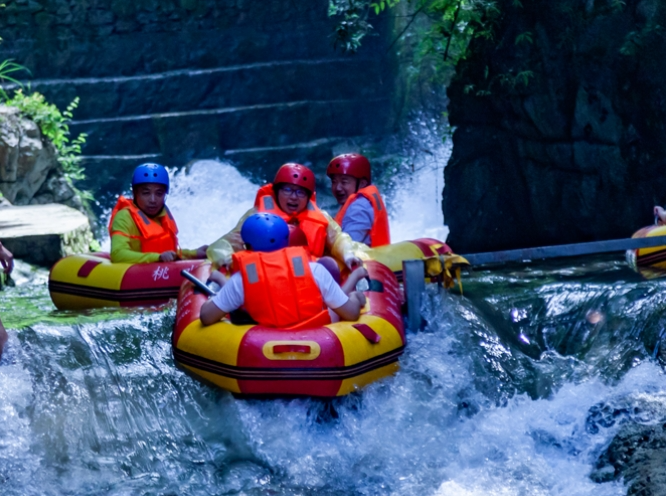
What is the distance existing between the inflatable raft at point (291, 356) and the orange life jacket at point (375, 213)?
173cm

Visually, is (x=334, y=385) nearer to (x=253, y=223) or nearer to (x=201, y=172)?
(x=253, y=223)

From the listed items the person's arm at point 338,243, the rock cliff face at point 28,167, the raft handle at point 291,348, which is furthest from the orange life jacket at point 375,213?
the rock cliff face at point 28,167

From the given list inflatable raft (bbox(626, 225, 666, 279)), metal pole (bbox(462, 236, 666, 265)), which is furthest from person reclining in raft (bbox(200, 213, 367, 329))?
inflatable raft (bbox(626, 225, 666, 279))

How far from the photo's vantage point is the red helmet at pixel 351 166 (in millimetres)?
6773

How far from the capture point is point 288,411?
4.75 meters

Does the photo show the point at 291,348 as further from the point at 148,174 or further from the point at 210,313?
the point at 148,174

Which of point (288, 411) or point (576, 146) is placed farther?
point (576, 146)

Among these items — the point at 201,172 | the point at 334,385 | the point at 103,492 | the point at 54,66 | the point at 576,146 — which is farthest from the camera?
the point at 54,66

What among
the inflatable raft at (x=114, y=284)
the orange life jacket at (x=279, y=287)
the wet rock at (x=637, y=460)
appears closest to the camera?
the wet rock at (x=637, y=460)

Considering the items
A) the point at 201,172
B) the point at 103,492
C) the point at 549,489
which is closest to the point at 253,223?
Answer: the point at 103,492

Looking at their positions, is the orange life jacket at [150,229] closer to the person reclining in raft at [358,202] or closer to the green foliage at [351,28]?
the person reclining in raft at [358,202]

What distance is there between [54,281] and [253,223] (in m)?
2.25

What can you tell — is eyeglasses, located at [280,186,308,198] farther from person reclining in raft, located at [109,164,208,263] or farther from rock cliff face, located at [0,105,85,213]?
rock cliff face, located at [0,105,85,213]

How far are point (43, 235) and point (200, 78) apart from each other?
7.34 metres
